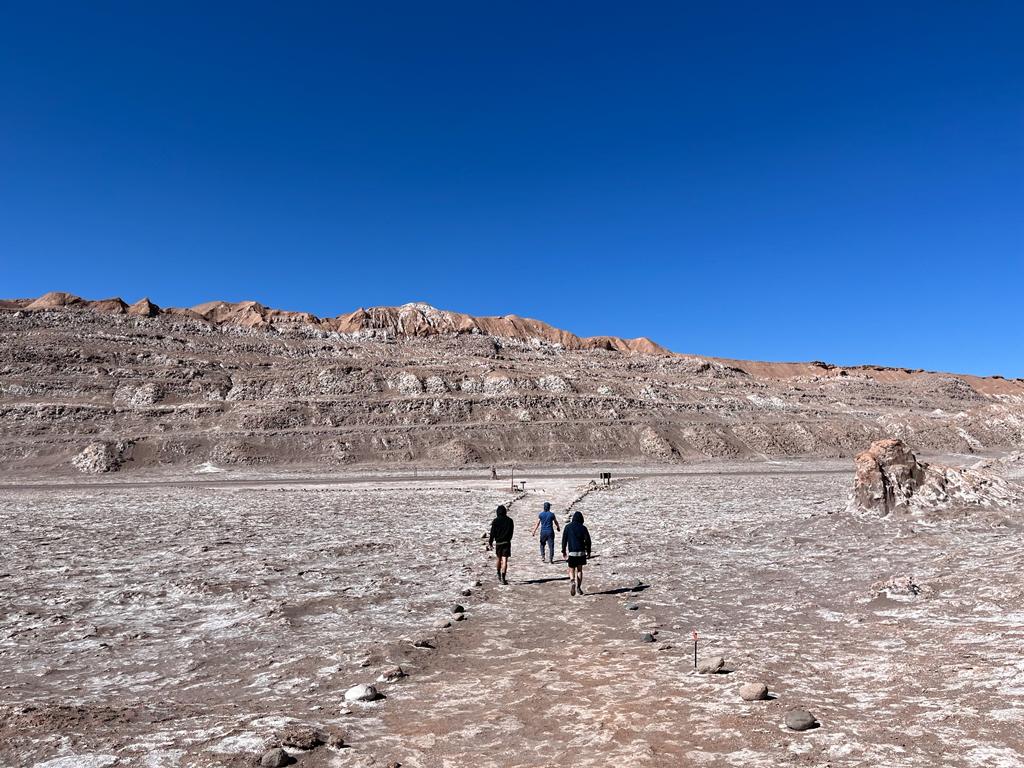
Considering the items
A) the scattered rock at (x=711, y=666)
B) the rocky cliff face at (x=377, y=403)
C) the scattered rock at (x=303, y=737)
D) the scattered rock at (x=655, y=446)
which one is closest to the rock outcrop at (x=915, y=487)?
the scattered rock at (x=711, y=666)

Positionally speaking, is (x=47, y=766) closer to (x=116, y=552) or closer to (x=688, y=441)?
(x=116, y=552)

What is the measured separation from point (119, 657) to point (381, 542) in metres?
11.7

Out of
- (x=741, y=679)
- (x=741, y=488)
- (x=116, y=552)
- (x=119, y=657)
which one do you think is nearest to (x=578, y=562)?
(x=741, y=679)

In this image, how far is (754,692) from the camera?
7867 mm

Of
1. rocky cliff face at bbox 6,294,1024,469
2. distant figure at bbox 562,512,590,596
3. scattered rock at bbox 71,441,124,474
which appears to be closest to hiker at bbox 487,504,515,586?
distant figure at bbox 562,512,590,596

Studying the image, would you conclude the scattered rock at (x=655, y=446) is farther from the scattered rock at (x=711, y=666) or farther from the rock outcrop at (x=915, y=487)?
the scattered rock at (x=711, y=666)

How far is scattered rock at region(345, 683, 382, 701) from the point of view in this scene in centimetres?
830

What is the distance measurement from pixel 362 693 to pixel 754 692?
4911mm

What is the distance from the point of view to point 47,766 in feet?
21.3

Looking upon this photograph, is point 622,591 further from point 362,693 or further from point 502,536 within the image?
point 362,693

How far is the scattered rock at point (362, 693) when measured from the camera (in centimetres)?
830

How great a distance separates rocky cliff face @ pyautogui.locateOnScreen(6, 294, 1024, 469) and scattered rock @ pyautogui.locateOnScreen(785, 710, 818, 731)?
69.2 metres

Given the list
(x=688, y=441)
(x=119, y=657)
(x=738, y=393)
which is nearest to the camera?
(x=119, y=657)

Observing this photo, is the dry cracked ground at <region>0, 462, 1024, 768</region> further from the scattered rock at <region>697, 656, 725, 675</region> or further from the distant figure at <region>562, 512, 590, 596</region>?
the distant figure at <region>562, 512, 590, 596</region>
